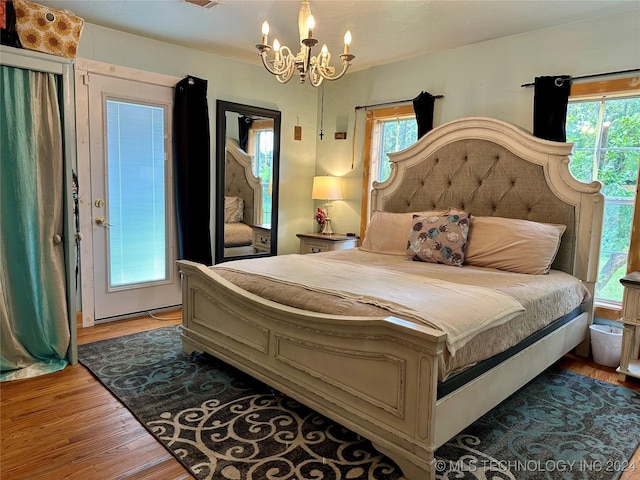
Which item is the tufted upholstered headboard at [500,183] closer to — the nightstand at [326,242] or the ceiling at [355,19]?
the nightstand at [326,242]

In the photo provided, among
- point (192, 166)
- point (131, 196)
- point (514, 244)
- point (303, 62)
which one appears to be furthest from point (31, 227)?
point (514, 244)

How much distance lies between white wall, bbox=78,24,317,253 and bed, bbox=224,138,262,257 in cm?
21

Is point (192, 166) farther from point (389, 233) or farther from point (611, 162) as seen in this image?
point (611, 162)

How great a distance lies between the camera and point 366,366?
6.04ft

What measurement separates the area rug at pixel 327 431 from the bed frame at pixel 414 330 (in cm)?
15

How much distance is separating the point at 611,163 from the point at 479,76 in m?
1.23

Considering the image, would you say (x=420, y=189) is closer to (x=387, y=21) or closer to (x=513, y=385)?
(x=387, y=21)

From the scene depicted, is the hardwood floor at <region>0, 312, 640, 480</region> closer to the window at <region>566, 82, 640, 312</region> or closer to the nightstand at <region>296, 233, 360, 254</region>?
the window at <region>566, 82, 640, 312</region>

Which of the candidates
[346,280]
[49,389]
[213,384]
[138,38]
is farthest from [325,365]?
[138,38]

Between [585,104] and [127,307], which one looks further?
[127,307]

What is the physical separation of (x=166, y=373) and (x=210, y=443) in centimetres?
86

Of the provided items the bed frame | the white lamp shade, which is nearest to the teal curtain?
the bed frame

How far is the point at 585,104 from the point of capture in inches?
123

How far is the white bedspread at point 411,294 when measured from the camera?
69.9 inches
